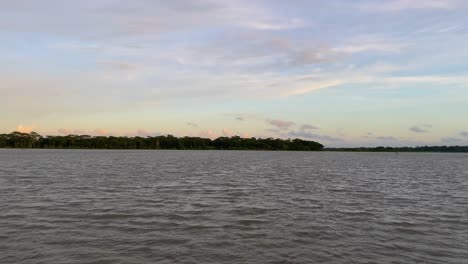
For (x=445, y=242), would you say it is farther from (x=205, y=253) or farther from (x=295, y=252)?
(x=205, y=253)

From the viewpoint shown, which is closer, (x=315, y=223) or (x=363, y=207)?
(x=315, y=223)

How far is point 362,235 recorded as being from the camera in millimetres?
17797

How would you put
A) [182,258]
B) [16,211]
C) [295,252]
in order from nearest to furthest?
[182,258] → [295,252] → [16,211]

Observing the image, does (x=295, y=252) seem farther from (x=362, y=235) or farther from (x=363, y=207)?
(x=363, y=207)

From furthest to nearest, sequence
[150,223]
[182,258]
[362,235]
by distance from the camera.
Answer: [150,223], [362,235], [182,258]

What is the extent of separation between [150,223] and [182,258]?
5731 mm

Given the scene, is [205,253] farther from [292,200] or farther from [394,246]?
[292,200]

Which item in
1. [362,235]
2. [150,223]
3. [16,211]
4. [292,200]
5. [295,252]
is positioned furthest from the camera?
[292,200]

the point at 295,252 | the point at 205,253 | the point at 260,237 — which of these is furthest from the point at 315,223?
the point at 205,253

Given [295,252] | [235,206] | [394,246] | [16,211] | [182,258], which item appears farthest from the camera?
[235,206]

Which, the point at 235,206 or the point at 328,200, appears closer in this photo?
the point at 235,206

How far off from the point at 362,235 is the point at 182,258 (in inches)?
→ 322

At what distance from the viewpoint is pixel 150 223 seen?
1905 cm

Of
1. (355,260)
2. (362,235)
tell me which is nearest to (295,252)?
(355,260)
